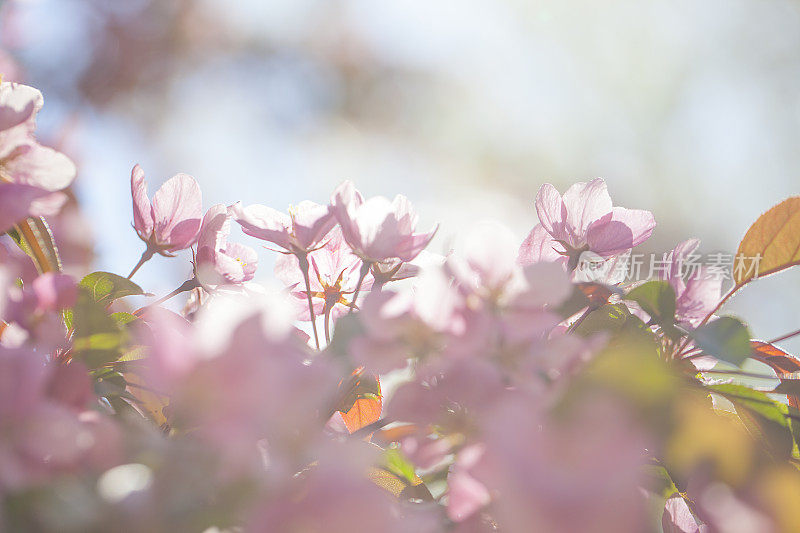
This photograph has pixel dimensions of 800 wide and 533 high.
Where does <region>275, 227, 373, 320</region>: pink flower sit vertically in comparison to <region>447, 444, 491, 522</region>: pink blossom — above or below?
below

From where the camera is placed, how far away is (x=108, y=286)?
396 millimetres

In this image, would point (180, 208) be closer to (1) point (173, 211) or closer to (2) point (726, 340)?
(1) point (173, 211)

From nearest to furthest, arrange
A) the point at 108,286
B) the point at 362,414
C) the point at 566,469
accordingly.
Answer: the point at 566,469 < the point at 108,286 < the point at 362,414

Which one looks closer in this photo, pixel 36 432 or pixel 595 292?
pixel 36 432

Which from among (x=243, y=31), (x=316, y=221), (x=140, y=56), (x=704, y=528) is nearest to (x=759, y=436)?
(x=704, y=528)

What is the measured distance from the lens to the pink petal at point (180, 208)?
0.45 metres

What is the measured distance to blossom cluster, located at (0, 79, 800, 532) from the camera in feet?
0.64

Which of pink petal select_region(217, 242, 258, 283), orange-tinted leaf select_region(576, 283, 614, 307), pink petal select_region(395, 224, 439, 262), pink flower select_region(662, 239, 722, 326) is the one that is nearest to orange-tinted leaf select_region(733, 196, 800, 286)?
pink flower select_region(662, 239, 722, 326)

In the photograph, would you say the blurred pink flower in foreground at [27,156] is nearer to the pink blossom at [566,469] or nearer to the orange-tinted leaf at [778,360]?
the pink blossom at [566,469]

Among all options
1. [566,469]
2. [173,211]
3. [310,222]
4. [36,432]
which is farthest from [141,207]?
[566,469]

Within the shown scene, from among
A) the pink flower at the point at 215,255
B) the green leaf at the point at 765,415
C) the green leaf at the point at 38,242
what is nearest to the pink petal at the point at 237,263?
the pink flower at the point at 215,255

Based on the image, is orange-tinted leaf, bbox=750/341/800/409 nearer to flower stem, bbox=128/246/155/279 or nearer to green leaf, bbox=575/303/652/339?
green leaf, bbox=575/303/652/339

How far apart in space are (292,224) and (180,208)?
0.30 ft

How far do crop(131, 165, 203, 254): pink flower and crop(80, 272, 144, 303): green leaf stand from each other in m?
0.06
